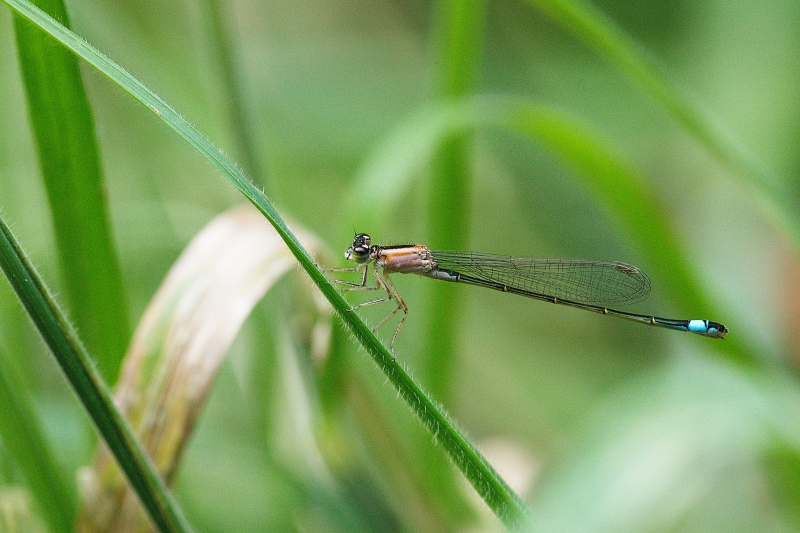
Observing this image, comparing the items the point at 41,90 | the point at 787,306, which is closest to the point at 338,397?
the point at 41,90

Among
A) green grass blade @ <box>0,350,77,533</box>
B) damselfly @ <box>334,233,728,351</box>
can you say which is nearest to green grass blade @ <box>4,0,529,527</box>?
green grass blade @ <box>0,350,77,533</box>

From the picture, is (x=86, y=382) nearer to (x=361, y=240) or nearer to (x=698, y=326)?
(x=361, y=240)

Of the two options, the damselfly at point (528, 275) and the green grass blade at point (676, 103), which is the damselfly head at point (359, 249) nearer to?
the damselfly at point (528, 275)

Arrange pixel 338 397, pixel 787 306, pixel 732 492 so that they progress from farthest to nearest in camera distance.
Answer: pixel 787 306 < pixel 732 492 < pixel 338 397

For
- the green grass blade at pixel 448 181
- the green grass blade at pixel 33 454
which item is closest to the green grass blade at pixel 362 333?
the green grass blade at pixel 33 454

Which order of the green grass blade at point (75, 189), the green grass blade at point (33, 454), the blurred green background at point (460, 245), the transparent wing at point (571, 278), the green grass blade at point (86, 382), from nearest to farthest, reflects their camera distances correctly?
the green grass blade at point (86, 382)
the green grass blade at point (75, 189)
the green grass blade at point (33, 454)
the blurred green background at point (460, 245)
the transparent wing at point (571, 278)

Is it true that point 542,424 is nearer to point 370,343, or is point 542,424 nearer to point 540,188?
point 540,188
